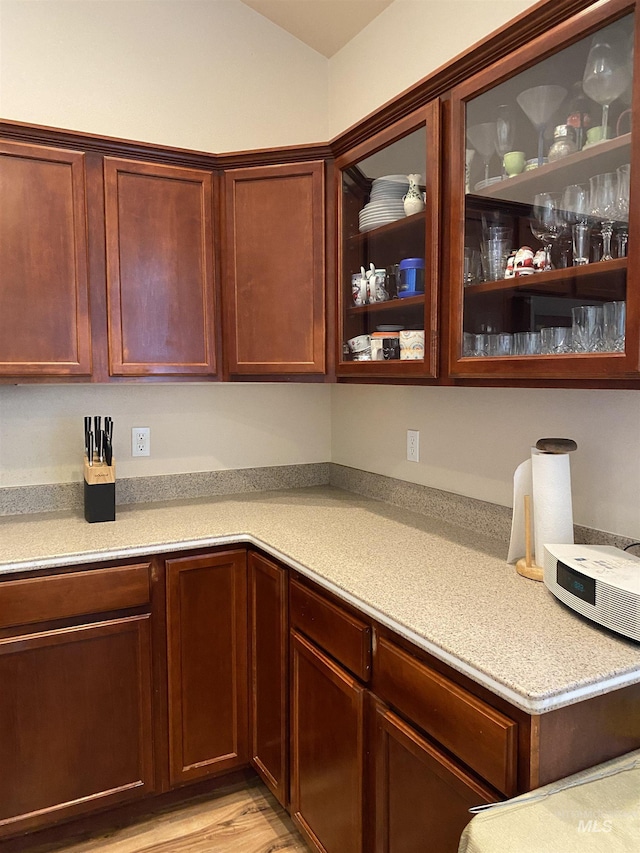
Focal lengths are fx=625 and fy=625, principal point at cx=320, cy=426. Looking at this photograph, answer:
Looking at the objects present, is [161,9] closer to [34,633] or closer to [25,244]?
[25,244]

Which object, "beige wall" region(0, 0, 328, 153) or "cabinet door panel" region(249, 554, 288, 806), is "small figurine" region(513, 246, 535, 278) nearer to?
"cabinet door panel" region(249, 554, 288, 806)

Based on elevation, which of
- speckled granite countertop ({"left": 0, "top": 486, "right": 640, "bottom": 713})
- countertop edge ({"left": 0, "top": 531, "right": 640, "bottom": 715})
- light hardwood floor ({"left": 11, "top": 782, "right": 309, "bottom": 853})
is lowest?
light hardwood floor ({"left": 11, "top": 782, "right": 309, "bottom": 853})

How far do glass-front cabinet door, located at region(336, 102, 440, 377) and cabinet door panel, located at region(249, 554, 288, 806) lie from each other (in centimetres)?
71

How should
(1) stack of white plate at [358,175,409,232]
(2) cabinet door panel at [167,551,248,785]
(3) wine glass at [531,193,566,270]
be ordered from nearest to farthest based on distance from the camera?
1. (3) wine glass at [531,193,566,270]
2. (1) stack of white plate at [358,175,409,232]
3. (2) cabinet door panel at [167,551,248,785]

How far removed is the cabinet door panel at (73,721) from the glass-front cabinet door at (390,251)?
109cm

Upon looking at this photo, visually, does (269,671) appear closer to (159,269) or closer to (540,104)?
(159,269)

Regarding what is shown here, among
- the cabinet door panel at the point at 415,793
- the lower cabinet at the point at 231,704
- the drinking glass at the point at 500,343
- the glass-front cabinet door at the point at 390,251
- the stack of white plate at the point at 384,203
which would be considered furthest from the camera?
the stack of white plate at the point at 384,203


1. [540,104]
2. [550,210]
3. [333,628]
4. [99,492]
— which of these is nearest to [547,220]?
[550,210]

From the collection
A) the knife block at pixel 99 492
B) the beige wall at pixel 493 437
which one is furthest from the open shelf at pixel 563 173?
the knife block at pixel 99 492

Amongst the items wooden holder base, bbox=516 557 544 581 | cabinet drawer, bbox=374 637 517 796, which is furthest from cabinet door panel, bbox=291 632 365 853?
wooden holder base, bbox=516 557 544 581

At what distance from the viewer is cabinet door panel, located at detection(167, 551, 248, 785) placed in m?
1.94

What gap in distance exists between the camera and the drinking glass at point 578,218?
1293mm

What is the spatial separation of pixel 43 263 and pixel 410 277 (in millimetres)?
1126

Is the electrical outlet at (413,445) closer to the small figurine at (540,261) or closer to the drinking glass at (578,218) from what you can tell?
the small figurine at (540,261)
